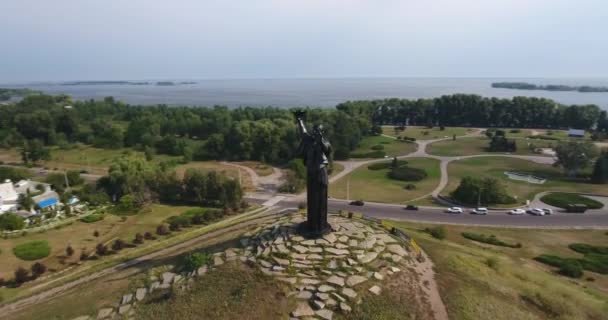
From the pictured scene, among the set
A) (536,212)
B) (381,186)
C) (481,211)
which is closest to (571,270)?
(481,211)

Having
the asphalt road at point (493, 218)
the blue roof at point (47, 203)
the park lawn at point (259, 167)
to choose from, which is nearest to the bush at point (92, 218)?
the blue roof at point (47, 203)

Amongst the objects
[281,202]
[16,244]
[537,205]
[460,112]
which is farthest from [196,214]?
[460,112]

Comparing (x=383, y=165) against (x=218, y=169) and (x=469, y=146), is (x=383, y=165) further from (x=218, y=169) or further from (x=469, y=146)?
(x=218, y=169)

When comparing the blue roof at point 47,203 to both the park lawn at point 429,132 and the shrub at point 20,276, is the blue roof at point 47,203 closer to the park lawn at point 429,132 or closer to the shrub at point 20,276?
the shrub at point 20,276

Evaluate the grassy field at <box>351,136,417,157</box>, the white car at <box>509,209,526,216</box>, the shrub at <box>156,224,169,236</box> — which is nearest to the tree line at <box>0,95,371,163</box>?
the grassy field at <box>351,136,417,157</box>

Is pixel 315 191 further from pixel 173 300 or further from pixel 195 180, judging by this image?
pixel 195 180

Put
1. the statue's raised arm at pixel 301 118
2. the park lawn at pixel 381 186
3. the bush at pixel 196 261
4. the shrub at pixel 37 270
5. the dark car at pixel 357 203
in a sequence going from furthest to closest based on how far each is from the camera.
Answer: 1. the park lawn at pixel 381 186
2. the dark car at pixel 357 203
3. the shrub at pixel 37 270
4. the statue's raised arm at pixel 301 118
5. the bush at pixel 196 261
